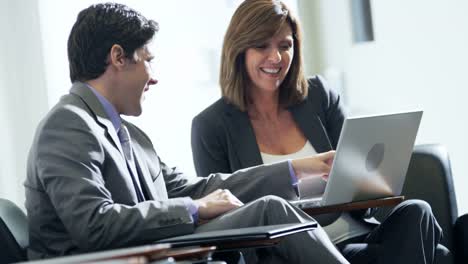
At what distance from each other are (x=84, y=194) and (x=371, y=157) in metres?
1.03

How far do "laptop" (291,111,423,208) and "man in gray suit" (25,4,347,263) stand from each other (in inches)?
17.4

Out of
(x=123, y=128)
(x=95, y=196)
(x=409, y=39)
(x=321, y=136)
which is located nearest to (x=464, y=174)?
(x=409, y=39)

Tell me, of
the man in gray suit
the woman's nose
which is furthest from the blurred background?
the man in gray suit

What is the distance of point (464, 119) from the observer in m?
4.75

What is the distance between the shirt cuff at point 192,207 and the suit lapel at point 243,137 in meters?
1.10

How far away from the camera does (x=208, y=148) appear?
11.3ft

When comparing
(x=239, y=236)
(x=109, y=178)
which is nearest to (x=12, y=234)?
(x=109, y=178)

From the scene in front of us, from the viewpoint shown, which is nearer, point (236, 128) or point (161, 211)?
point (161, 211)

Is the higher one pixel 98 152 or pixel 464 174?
pixel 98 152

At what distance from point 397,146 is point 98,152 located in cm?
106

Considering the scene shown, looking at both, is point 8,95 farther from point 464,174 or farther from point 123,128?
point 464,174

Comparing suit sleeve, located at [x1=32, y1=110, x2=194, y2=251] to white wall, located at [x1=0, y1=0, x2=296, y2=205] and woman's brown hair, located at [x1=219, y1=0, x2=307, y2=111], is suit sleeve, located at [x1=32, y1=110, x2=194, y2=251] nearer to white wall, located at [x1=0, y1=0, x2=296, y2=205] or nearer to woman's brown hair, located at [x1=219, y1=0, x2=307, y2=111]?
woman's brown hair, located at [x1=219, y1=0, x2=307, y2=111]

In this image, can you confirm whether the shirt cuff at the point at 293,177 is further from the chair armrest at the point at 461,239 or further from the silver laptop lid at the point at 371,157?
the chair armrest at the point at 461,239

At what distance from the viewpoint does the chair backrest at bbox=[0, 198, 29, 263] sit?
90.5 inches
